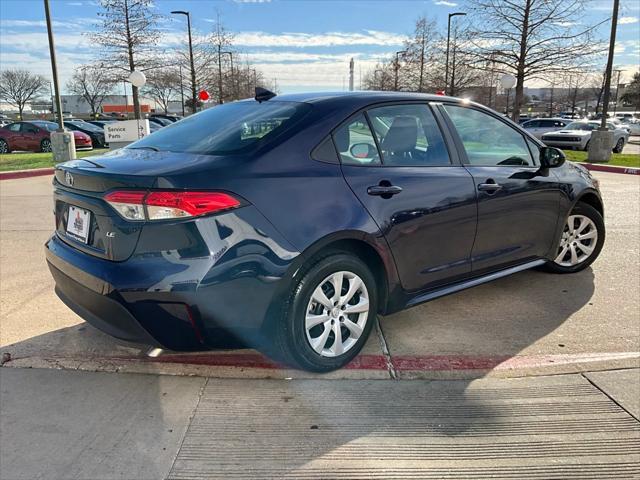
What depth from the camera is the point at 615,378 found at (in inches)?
125

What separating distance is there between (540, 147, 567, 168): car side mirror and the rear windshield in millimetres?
2120

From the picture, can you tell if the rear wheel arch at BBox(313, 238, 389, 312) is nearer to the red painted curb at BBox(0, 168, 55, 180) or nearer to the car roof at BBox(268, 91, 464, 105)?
the car roof at BBox(268, 91, 464, 105)

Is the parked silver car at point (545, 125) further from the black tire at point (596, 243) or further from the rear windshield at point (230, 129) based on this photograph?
the rear windshield at point (230, 129)

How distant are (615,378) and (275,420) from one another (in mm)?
2086

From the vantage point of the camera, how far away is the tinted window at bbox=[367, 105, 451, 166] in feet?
11.0

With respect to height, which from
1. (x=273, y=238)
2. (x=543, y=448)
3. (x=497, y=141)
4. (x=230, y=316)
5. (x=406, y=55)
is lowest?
(x=543, y=448)

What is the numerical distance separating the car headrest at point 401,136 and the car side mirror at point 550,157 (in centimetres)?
128

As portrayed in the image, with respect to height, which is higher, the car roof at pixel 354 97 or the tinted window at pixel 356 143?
the car roof at pixel 354 97

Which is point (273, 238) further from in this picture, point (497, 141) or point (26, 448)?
point (497, 141)

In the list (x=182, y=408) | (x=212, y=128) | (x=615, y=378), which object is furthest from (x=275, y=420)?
(x=615, y=378)

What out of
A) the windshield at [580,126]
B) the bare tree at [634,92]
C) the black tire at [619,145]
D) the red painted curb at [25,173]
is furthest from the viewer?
the bare tree at [634,92]

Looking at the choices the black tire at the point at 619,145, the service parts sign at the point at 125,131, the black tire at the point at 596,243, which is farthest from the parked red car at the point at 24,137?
the black tire at the point at 619,145

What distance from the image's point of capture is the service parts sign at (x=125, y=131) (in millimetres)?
16125

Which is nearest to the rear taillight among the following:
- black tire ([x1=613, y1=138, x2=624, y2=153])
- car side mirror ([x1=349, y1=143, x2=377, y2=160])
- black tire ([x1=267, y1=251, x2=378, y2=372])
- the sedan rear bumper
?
the sedan rear bumper
